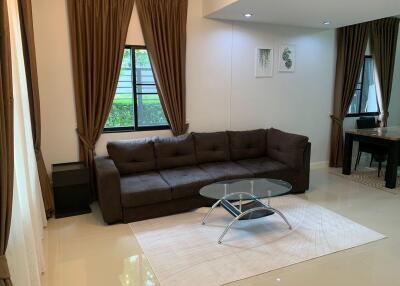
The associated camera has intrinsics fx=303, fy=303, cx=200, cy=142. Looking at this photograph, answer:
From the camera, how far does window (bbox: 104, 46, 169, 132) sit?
13.0 feet

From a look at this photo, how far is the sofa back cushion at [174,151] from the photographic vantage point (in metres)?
3.93

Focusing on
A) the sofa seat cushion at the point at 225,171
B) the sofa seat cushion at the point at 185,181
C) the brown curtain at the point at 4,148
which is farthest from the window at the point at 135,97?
the brown curtain at the point at 4,148

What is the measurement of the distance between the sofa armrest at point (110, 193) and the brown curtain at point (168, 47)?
1331mm

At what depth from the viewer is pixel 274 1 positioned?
3.44m

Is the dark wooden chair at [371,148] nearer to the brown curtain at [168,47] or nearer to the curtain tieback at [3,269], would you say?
the brown curtain at [168,47]

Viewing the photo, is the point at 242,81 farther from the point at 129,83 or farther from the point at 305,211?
the point at 305,211

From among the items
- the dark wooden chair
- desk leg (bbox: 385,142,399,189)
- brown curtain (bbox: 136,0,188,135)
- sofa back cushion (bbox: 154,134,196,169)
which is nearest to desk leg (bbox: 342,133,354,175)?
the dark wooden chair

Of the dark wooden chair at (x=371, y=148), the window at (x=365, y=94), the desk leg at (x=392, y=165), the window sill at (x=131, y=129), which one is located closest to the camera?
the window sill at (x=131, y=129)

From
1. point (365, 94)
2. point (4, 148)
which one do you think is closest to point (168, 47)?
point (4, 148)

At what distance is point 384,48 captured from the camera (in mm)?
5547

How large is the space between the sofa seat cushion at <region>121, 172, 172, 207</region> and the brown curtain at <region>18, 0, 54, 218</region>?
87cm

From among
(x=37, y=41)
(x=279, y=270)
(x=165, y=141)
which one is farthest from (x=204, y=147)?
(x=37, y=41)

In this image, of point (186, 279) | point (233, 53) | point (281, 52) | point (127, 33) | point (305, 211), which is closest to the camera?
point (186, 279)

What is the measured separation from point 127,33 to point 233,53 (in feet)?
5.20
